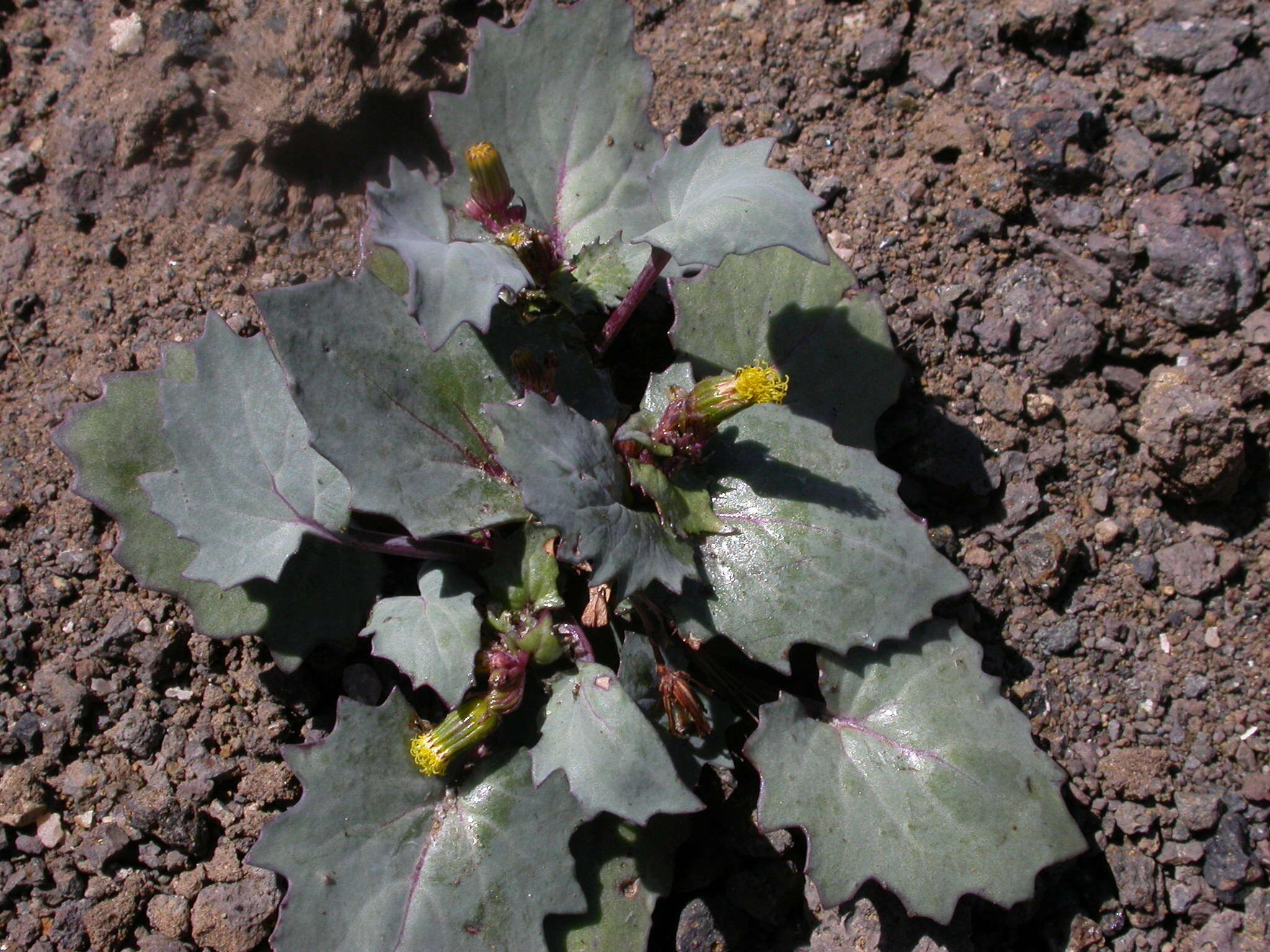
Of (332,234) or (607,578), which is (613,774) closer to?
(607,578)

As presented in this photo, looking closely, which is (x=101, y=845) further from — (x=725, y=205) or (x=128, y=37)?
(x=128, y=37)

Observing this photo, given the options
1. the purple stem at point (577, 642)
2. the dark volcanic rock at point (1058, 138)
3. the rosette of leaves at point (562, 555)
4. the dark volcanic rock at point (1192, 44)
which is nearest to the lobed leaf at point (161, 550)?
the rosette of leaves at point (562, 555)

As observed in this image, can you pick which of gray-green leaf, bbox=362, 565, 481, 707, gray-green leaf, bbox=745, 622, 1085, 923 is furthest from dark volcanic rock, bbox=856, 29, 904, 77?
gray-green leaf, bbox=362, 565, 481, 707

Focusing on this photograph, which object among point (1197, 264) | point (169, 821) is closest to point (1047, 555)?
point (1197, 264)

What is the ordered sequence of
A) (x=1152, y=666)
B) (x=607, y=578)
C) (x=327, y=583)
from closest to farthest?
1. (x=607, y=578)
2. (x=327, y=583)
3. (x=1152, y=666)

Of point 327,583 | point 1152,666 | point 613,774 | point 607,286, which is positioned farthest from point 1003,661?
point 327,583
